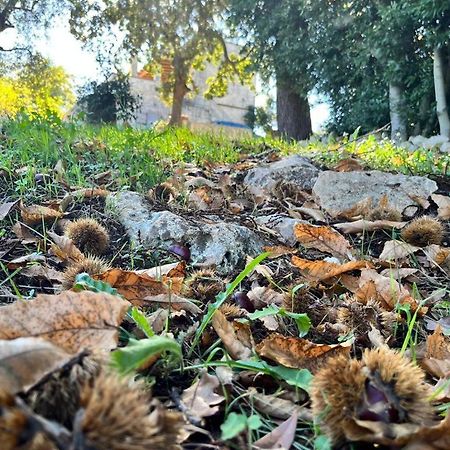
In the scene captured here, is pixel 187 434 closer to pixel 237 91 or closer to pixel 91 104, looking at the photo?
pixel 91 104

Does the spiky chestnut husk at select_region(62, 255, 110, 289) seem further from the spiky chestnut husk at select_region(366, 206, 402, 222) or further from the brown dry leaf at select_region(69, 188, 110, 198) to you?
the spiky chestnut husk at select_region(366, 206, 402, 222)

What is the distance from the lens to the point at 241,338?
1051mm

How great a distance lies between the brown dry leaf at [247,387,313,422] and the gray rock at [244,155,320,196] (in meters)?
1.93

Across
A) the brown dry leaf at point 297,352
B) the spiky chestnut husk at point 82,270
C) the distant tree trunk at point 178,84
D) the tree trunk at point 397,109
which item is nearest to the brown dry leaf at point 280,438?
the brown dry leaf at point 297,352

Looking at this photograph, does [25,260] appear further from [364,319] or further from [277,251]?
[364,319]

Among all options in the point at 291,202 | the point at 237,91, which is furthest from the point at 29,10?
the point at 291,202

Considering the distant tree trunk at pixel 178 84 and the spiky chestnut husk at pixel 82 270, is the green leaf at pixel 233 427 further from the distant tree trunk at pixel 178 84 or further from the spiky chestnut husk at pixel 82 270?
the distant tree trunk at pixel 178 84

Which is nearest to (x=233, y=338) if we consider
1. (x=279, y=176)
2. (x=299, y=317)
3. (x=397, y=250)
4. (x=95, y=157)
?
(x=299, y=317)

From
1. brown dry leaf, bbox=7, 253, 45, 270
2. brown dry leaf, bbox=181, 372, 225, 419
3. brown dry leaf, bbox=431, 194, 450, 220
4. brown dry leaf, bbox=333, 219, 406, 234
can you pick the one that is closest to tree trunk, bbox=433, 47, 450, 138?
brown dry leaf, bbox=431, 194, 450, 220

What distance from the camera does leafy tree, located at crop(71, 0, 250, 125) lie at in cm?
1589

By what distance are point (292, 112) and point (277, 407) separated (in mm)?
11750

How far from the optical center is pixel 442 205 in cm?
244

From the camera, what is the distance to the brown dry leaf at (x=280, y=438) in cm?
73

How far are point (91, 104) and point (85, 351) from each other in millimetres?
14025
